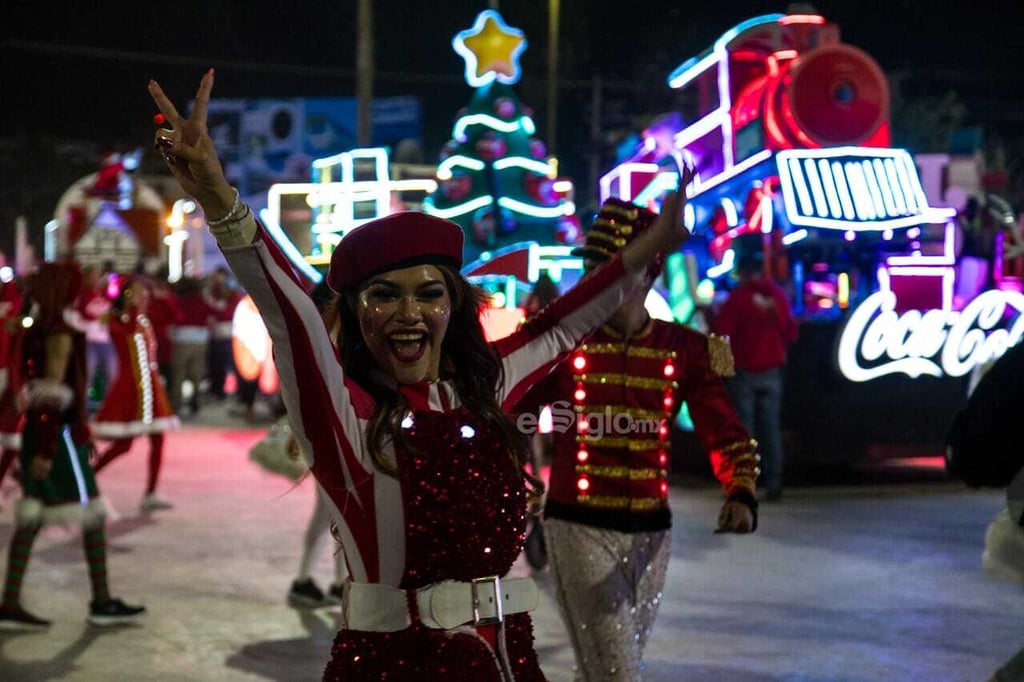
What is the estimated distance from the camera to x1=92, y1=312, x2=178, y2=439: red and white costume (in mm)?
11594

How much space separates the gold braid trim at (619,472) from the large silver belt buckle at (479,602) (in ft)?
6.43

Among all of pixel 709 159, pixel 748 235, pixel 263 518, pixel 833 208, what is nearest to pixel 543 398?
pixel 263 518

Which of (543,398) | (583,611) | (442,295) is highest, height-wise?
(442,295)

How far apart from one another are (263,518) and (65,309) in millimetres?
3971

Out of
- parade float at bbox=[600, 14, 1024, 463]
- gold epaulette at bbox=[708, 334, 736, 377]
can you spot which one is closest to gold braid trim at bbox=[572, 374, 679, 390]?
gold epaulette at bbox=[708, 334, 736, 377]

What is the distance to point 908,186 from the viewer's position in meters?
15.2

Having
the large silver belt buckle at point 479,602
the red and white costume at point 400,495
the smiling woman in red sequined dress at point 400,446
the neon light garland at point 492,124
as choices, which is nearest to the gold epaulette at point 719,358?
the smiling woman in red sequined dress at point 400,446

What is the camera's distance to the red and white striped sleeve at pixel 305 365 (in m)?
2.71

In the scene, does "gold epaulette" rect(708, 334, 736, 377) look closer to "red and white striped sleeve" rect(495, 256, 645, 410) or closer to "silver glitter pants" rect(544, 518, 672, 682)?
"silver glitter pants" rect(544, 518, 672, 682)

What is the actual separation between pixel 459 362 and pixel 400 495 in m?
Result: 0.40

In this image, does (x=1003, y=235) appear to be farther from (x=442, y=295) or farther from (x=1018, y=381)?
(x=442, y=295)

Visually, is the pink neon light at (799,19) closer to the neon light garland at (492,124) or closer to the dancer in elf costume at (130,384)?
the neon light garland at (492,124)

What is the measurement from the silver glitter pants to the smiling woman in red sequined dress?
1.69m

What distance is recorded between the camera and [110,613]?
777 cm
